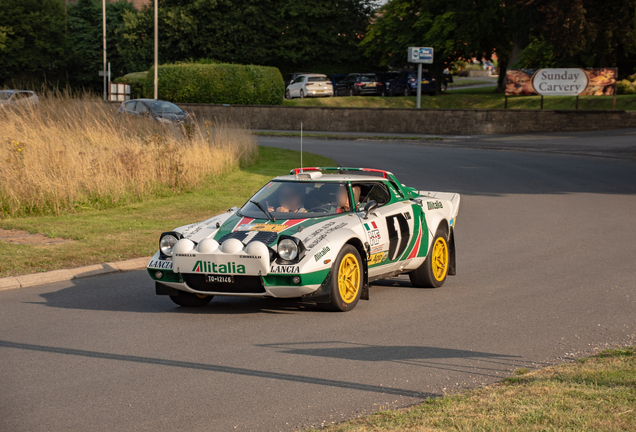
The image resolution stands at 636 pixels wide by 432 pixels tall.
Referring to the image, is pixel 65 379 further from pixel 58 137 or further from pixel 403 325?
pixel 58 137

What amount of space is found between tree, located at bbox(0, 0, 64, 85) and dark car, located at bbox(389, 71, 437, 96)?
36511 mm

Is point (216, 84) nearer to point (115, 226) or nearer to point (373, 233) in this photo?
point (115, 226)

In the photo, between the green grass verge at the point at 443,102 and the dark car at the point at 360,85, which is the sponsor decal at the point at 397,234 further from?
the dark car at the point at 360,85

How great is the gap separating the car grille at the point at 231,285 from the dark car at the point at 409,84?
47.9 metres

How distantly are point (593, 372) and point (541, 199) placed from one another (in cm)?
1222

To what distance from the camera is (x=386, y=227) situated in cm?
833

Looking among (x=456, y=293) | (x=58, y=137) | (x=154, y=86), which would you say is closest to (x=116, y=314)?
(x=456, y=293)

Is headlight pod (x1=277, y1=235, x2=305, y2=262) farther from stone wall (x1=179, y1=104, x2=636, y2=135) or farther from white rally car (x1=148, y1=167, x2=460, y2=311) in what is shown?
stone wall (x1=179, y1=104, x2=636, y2=135)

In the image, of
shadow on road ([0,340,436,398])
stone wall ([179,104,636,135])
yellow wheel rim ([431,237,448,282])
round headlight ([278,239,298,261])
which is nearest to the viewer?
shadow on road ([0,340,436,398])

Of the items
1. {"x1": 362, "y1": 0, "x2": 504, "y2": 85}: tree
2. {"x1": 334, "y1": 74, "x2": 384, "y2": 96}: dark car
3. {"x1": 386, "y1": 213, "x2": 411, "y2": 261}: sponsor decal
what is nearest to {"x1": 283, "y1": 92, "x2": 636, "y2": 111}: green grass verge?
{"x1": 334, "y1": 74, "x2": 384, "y2": 96}: dark car

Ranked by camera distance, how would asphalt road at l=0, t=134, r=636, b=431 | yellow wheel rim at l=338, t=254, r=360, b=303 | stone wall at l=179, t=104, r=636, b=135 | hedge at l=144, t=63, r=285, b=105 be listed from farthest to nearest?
hedge at l=144, t=63, r=285, b=105 → stone wall at l=179, t=104, r=636, b=135 → yellow wheel rim at l=338, t=254, r=360, b=303 → asphalt road at l=0, t=134, r=636, b=431

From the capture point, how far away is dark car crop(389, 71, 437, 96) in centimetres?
5406

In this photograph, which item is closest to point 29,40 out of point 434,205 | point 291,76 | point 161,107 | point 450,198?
point 291,76

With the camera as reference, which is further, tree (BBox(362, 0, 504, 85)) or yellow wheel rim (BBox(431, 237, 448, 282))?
tree (BBox(362, 0, 504, 85))
